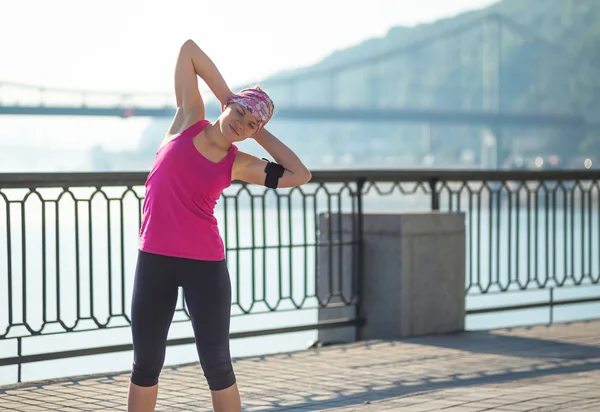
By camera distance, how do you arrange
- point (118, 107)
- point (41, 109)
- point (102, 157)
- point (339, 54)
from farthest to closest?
point (339, 54) < point (102, 157) < point (118, 107) < point (41, 109)

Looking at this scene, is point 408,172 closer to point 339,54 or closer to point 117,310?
point 117,310

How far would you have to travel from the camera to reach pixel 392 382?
559 centimetres

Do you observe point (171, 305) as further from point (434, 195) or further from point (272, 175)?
point (434, 195)

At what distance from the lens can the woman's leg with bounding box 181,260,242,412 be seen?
3.34 metres

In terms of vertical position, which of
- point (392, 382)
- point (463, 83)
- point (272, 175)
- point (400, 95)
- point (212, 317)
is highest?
point (463, 83)

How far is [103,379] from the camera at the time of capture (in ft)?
18.5


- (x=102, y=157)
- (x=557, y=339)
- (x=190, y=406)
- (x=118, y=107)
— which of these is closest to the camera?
(x=190, y=406)

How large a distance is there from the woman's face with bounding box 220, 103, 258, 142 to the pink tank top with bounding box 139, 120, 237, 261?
0.12 metres

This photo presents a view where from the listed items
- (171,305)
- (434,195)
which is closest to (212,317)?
(171,305)

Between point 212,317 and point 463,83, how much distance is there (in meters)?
118

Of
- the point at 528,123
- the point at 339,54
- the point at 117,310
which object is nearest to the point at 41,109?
the point at 528,123

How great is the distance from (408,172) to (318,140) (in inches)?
4040

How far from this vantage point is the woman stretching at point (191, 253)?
334cm

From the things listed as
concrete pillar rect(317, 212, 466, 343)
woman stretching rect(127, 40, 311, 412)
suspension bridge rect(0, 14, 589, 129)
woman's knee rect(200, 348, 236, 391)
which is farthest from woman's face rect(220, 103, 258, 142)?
→ concrete pillar rect(317, 212, 466, 343)
